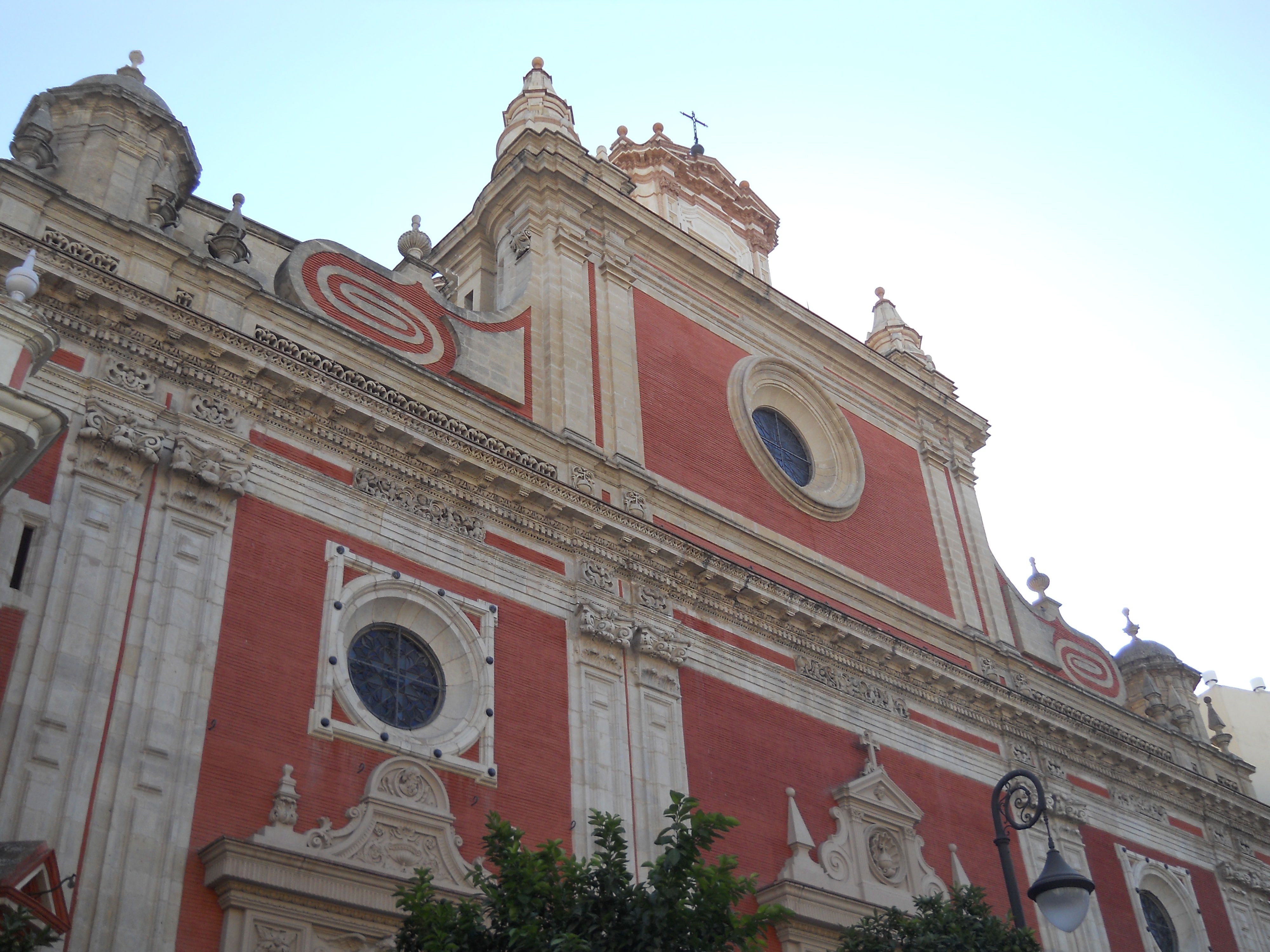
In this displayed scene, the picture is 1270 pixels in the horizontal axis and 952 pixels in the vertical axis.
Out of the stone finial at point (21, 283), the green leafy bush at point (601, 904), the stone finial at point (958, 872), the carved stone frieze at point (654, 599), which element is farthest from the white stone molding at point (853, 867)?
the stone finial at point (21, 283)

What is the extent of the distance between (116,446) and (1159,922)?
59.2 feet

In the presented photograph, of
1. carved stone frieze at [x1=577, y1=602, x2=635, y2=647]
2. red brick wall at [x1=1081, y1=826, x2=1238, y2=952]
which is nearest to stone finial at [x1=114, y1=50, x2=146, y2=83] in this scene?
carved stone frieze at [x1=577, y1=602, x2=635, y2=647]

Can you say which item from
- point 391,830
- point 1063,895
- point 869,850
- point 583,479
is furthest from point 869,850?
point 391,830

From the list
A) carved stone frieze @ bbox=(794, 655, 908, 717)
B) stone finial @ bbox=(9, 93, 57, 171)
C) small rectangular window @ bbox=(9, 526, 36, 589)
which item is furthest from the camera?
carved stone frieze @ bbox=(794, 655, 908, 717)

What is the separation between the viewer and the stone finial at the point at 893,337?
1074 inches

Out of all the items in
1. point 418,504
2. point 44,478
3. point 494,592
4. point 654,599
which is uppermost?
point 418,504

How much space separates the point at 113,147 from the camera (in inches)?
627

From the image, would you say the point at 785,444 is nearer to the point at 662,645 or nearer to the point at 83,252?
the point at 662,645

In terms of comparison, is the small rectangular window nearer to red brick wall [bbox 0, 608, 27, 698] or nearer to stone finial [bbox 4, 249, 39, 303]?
red brick wall [bbox 0, 608, 27, 698]

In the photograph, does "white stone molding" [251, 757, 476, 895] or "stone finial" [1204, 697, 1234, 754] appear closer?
"white stone molding" [251, 757, 476, 895]

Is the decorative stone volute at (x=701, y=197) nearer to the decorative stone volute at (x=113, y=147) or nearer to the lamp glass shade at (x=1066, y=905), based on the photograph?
the decorative stone volute at (x=113, y=147)

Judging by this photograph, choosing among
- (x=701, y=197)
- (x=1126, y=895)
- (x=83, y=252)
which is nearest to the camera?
(x=83, y=252)

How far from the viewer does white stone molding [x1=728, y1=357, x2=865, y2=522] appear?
69.7 feet

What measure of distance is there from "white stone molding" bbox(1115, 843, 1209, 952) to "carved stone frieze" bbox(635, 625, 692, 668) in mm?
9621
